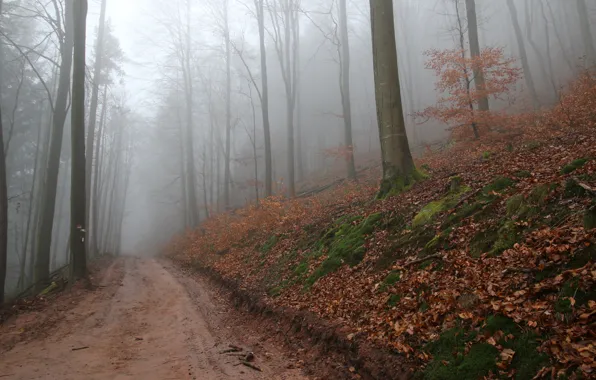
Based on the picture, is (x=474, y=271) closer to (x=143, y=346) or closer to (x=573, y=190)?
(x=573, y=190)

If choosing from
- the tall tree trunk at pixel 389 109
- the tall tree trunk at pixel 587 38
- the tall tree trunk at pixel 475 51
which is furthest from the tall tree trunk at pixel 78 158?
the tall tree trunk at pixel 587 38

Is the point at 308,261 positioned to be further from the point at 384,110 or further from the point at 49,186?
the point at 49,186

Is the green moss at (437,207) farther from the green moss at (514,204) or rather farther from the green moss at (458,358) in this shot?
the green moss at (458,358)

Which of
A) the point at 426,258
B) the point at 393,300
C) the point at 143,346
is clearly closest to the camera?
the point at 393,300

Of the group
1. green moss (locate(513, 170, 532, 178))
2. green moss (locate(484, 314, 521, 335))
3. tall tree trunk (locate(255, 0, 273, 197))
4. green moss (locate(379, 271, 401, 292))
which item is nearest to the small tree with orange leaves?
green moss (locate(513, 170, 532, 178))

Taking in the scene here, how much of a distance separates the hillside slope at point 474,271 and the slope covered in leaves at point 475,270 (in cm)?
2

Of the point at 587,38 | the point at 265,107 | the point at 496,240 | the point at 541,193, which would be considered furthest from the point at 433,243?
the point at 587,38

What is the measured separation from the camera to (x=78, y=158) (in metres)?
→ 11.1

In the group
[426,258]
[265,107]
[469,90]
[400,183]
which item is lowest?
[426,258]

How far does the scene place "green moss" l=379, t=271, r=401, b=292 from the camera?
213 inches

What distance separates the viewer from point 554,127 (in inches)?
384

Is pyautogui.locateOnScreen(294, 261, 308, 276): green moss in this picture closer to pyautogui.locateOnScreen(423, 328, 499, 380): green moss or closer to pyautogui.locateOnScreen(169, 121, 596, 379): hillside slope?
pyautogui.locateOnScreen(169, 121, 596, 379): hillside slope

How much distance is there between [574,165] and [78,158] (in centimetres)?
1210

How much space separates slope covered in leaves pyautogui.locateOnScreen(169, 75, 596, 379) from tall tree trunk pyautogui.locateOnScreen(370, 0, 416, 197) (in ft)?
2.02
